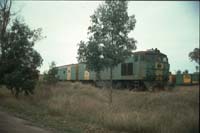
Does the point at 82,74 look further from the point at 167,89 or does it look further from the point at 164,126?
the point at 164,126

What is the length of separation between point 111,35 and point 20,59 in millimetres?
6643

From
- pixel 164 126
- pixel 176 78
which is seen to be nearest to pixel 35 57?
pixel 164 126

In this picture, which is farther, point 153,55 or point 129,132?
point 153,55

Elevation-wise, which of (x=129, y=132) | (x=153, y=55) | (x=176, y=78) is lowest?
(x=129, y=132)

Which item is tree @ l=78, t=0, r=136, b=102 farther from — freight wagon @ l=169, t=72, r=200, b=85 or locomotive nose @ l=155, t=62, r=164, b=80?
freight wagon @ l=169, t=72, r=200, b=85

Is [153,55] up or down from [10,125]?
up

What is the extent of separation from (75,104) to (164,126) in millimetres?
6576

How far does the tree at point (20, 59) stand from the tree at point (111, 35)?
4266 millimetres

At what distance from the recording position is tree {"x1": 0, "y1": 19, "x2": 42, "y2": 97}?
1869cm

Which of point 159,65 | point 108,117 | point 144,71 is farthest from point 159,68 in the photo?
point 108,117

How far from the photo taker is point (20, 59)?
19.2 meters

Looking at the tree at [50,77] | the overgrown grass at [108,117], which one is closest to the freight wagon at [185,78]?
the tree at [50,77]

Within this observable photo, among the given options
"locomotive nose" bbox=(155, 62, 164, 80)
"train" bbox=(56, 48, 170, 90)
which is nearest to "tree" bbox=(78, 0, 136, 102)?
"train" bbox=(56, 48, 170, 90)

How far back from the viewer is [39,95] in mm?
20828
